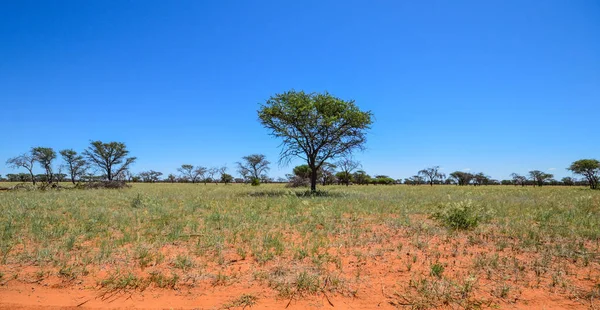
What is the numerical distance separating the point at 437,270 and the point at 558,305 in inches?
70.5

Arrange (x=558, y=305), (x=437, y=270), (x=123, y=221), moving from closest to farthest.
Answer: (x=558, y=305)
(x=437, y=270)
(x=123, y=221)

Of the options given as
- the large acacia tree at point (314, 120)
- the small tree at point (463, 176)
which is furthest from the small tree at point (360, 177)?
the large acacia tree at point (314, 120)

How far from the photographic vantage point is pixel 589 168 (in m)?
51.2

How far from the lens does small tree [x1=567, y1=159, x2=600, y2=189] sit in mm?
50344

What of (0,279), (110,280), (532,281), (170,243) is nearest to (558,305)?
(532,281)

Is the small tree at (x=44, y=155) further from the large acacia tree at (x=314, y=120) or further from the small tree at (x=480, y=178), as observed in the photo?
the small tree at (x=480, y=178)

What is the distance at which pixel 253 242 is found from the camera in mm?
7840

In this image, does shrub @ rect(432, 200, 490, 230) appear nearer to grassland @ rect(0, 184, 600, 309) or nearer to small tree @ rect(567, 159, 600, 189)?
Answer: grassland @ rect(0, 184, 600, 309)

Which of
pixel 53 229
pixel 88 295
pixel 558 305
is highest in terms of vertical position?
pixel 53 229

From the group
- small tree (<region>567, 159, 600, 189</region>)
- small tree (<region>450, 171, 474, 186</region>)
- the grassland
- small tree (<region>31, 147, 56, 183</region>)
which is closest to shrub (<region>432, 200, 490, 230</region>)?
the grassland

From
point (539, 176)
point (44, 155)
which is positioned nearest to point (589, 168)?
point (539, 176)

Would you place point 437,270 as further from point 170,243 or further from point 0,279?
point 0,279

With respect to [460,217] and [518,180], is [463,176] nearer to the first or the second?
[518,180]

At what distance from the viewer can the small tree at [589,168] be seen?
50.3 metres
